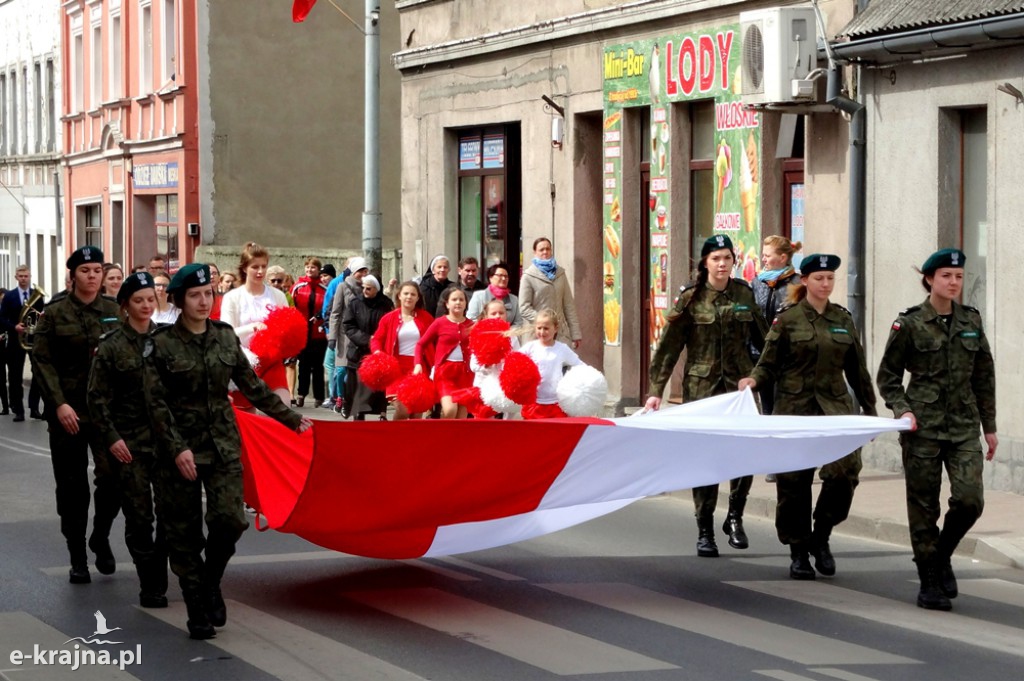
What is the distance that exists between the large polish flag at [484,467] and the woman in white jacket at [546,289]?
9295mm

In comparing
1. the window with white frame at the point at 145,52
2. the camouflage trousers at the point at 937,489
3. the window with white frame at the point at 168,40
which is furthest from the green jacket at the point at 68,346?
the window with white frame at the point at 145,52

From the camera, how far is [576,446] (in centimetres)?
1068

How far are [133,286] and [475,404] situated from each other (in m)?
4.30

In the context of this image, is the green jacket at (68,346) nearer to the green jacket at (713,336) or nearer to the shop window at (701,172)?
the green jacket at (713,336)

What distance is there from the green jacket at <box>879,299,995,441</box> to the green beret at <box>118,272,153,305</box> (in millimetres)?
4079

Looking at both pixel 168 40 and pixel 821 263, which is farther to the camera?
pixel 168 40

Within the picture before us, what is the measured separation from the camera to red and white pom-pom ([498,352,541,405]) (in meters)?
13.3

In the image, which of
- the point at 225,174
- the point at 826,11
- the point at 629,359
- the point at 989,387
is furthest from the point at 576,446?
the point at 225,174

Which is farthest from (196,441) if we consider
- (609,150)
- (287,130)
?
(287,130)

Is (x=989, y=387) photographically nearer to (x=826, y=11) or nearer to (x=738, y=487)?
(x=738, y=487)

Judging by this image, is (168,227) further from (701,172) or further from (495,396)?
(495,396)

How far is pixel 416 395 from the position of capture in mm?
14602

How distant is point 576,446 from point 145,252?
31.4 m

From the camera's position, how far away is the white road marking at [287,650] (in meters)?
8.55
